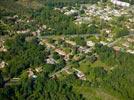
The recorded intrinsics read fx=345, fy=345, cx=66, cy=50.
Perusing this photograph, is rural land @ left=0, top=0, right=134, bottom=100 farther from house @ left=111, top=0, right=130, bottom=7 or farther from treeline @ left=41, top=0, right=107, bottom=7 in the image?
house @ left=111, top=0, right=130, bottom=7

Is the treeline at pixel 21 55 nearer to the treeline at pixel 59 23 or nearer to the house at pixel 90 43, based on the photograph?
the treeline at pixel 59 23

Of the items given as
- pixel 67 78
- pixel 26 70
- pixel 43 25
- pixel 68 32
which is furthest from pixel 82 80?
pixel 43 25

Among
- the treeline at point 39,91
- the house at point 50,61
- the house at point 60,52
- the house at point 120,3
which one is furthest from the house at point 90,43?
the house at point 120,3

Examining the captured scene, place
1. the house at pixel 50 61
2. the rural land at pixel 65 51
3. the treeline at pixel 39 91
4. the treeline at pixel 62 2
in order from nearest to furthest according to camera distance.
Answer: the treeline at pixel 39 91, the rural land at pixel 65 51, the house at pixel 50 61, the treeline at pixel 62 2

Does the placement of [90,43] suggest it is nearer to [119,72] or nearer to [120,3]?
[119,72]

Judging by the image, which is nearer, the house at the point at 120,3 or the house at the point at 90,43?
the house at the point at 90,43

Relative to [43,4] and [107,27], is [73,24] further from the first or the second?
[43,4]

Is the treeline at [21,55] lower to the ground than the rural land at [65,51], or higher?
higher

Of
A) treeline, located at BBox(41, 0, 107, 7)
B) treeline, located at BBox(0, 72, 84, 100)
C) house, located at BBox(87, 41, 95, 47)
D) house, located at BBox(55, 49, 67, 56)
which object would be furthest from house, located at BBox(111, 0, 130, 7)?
treeline, located at BBox(0, 72, 84, 100)
